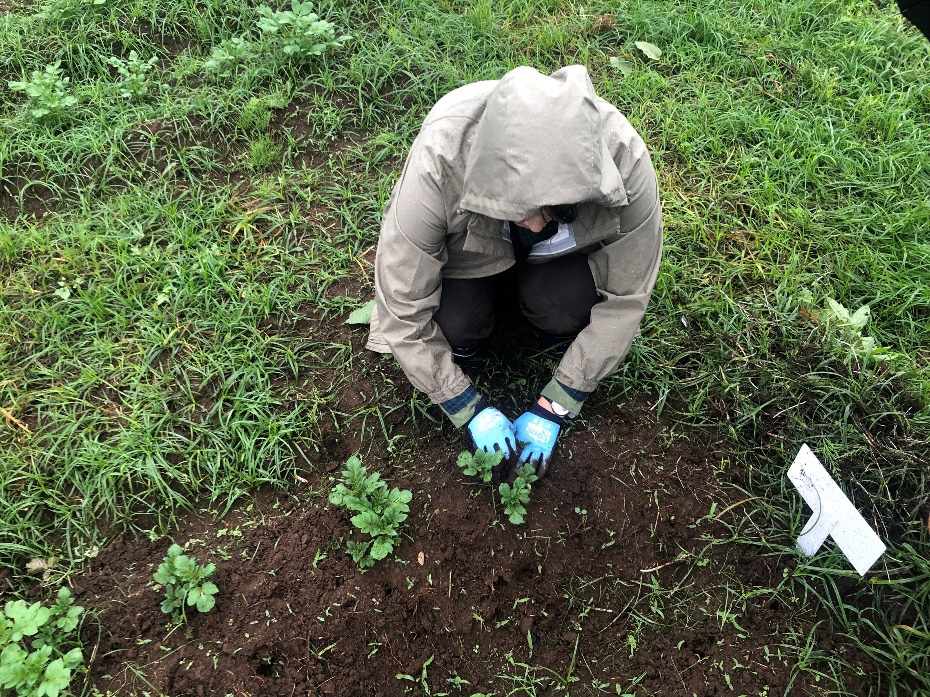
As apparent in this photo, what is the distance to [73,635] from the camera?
1.89 meters

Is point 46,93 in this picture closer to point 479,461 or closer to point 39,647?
point 39,647

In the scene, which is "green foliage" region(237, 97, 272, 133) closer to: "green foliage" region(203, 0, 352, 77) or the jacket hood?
"green foliage" region(203, 0, 352, 77)

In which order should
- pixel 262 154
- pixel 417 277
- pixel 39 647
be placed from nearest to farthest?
pixel 39 647, pixel 417 277, pixel 262 154

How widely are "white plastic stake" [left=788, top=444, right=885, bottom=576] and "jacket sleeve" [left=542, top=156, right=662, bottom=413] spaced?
2.06 feet

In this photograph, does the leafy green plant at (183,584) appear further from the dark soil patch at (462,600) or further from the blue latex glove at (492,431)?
the blue latex glove at (492,431)

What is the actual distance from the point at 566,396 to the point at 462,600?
0.71 metres

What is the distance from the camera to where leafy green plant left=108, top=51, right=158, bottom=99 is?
308 centimetres

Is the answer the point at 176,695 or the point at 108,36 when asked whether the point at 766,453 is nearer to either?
the point at 176,695

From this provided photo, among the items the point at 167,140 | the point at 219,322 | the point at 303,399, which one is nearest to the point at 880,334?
the point at 303,399

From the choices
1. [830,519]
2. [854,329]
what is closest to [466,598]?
[830,519]

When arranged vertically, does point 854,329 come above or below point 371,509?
above

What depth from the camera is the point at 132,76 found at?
3072 millimetres

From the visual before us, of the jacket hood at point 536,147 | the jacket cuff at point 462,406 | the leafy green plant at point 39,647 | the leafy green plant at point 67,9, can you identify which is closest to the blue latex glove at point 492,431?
the jacket cuff at point 462,406

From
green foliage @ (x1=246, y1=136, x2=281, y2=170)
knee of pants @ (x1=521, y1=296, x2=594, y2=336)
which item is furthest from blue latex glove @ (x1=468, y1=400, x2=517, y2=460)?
green foliage @ (x1=246, y1=136, x2=281, y2=170)
